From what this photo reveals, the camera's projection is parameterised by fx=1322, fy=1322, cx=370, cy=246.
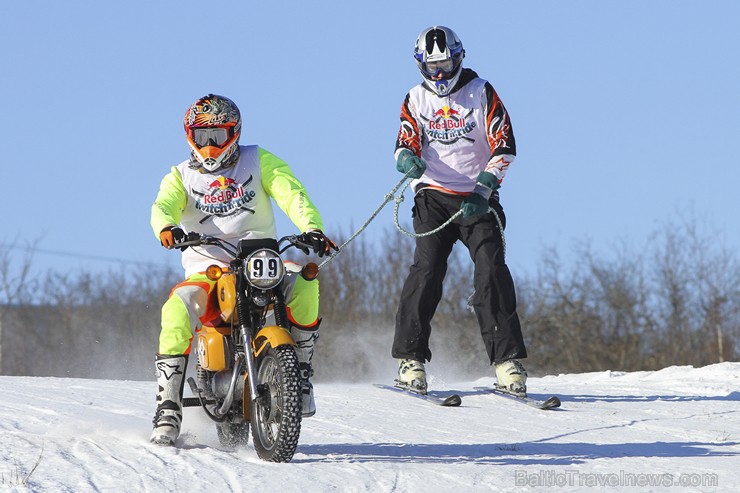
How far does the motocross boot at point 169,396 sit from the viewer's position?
683cm

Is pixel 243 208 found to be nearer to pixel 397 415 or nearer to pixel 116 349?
pixel 397 415

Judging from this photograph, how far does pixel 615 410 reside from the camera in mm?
9719

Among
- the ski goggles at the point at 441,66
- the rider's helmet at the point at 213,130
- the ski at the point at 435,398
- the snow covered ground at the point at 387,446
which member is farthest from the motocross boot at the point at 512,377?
the rider's helmet at the point at 213,130

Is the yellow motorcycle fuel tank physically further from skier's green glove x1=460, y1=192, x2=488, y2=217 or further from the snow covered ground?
skier's green glove x1=460, y1=192, x2=488, y2=217

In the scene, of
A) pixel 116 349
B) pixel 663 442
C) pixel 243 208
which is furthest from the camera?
pixel 116 349

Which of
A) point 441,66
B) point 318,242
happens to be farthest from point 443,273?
point 318,242

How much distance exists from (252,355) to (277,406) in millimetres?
347

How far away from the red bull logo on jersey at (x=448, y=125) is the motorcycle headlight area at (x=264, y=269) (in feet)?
11.7

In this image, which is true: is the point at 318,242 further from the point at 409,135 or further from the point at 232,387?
the point at 409,135

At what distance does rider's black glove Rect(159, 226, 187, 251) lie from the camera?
21.9 ft

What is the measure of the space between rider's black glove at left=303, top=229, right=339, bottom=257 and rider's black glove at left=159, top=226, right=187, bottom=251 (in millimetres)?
625

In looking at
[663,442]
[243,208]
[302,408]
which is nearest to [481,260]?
[663,442]

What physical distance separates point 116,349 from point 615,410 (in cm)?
3629

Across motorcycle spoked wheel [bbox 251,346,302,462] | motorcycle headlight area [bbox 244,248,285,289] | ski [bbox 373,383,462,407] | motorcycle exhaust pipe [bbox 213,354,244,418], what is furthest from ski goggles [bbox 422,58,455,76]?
motorcycle spoked wheel [bbox 251,346,302,462]
